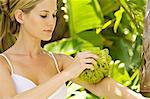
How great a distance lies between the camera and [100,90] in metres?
1.79

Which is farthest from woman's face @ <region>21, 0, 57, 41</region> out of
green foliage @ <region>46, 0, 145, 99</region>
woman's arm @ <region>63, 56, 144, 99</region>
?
green foliage @ <region>46, 0, 145, 99</region>

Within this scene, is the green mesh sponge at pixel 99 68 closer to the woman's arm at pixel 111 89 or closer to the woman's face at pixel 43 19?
the woman's arm at pixel 111 89

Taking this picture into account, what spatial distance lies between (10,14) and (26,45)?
0.14 m

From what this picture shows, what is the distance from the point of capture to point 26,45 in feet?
5.79

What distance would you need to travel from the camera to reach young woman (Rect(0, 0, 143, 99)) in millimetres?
1535

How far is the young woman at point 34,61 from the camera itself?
154 centimetres

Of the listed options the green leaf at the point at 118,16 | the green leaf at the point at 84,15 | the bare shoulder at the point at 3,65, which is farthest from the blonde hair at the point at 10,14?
the green leaf at the point at 118,16

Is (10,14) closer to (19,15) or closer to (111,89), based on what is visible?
(19,15)

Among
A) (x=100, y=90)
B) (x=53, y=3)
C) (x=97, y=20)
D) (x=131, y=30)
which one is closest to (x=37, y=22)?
(x=53, y=3)

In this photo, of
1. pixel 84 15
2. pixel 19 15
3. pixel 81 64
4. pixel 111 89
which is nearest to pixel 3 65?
pixel 19 15

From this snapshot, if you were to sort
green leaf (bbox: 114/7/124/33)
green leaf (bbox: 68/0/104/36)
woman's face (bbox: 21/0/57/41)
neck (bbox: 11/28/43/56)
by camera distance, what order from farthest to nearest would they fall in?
green leaf (bbox: 114/7/124/33) → green leaf (bbox: 68/0/104/36) → neck (bbox: 11/28/43/56) → woman's face (bbox: 21/0/57/41)

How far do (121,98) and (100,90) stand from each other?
0.10 metres

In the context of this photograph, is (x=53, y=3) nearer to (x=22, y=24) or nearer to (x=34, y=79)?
(x=22, y=24)

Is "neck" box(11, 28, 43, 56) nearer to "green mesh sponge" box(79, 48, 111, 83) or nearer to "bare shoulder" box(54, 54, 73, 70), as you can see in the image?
"bare shoulder" box(54, 54, 73, 70)
